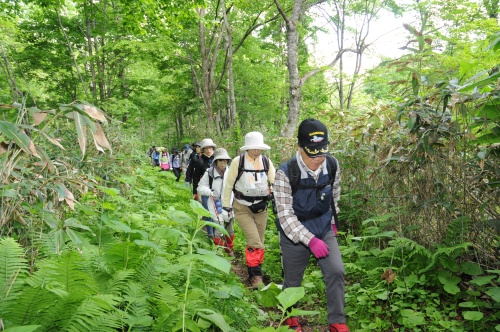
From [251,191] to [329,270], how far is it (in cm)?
207

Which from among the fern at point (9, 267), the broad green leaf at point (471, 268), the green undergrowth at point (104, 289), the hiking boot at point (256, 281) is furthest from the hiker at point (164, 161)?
the fern at point (9, 267)

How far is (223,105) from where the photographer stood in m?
24.5

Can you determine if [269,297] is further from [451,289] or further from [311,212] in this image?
[451,289]

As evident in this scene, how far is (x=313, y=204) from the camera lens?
3.39 metres

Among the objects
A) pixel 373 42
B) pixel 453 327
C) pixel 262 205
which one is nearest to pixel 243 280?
pixel 262 205

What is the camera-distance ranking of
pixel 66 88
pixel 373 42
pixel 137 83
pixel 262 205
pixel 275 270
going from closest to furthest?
pixel 262 205, pixel 275 270, pixel 66 88, pixel 137 83, pixel 373 42

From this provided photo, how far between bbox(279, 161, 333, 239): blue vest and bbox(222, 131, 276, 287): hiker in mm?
1702

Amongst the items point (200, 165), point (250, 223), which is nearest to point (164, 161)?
point (200, 165)

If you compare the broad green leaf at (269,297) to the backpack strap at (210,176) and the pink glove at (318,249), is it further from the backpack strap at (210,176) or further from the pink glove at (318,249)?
the backpack strap at (210,176)

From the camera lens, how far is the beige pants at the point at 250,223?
5117 mm

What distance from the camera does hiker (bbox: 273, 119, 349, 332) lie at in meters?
3.21

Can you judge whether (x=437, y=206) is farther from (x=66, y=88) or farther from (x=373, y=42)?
(x=373, y=42)

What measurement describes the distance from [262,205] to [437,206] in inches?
93.2

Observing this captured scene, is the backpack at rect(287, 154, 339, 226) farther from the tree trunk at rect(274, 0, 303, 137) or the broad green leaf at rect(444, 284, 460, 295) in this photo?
the tree trunk at rect(274, 0, 303, 137)
